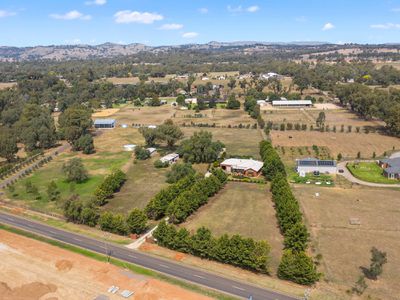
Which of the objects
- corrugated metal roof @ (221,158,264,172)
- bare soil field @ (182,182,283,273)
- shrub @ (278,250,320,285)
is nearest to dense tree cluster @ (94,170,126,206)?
bare soil field @ (182,182,283,273)

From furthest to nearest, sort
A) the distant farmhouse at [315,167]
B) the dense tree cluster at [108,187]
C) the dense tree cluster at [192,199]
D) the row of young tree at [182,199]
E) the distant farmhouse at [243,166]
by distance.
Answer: the distant farmhouse at [315,167] < the distant farmhouse at [243,166] < the dense tree cluster at [108,187] < the row of young tree at [182,199] < the dense tree cluster at [192,199]

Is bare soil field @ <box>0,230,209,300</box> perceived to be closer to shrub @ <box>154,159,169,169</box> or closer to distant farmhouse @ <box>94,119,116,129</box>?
shrub @ <box>154,159,169,169</box>

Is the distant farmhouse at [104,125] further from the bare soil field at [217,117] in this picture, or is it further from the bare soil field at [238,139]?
the bare soil field at [238,139]

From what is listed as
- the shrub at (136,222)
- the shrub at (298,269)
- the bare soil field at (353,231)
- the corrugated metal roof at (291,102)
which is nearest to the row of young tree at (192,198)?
the shrub at (136,222)

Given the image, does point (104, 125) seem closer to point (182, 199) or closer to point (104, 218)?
point (182, 199)

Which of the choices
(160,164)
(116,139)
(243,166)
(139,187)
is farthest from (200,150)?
(116,139)

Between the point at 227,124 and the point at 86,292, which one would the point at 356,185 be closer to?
the point at 86,292

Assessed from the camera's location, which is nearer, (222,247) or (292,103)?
(222,247)
